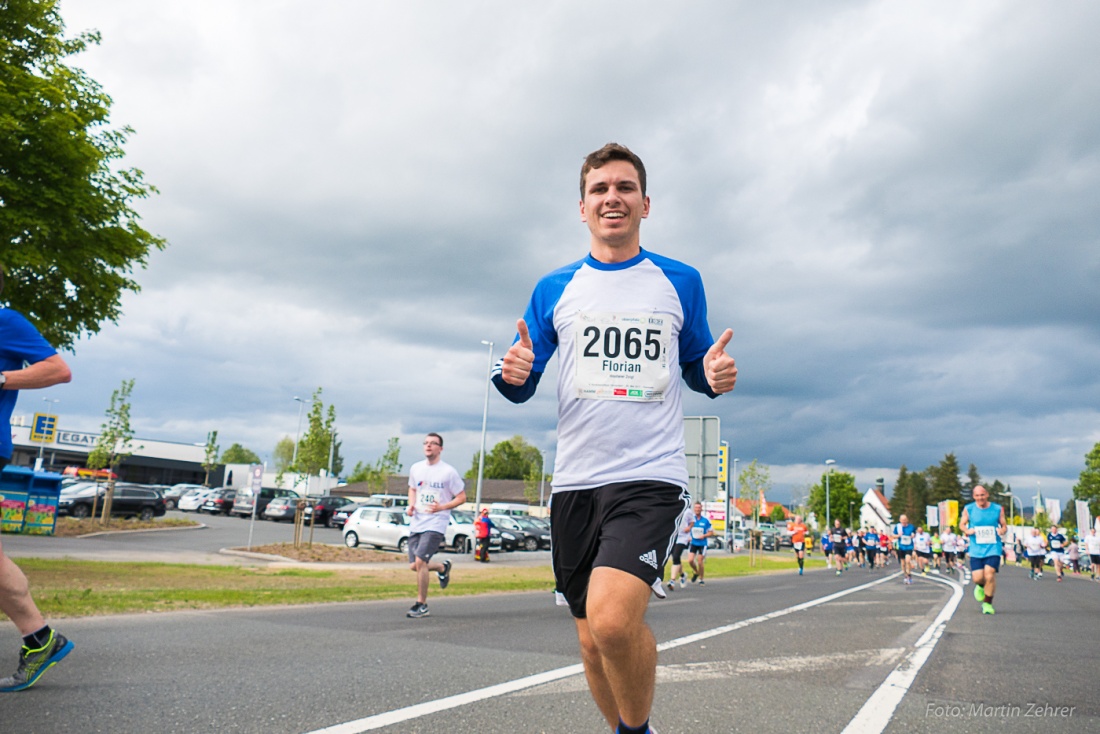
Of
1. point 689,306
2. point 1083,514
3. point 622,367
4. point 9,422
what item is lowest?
point 9,422

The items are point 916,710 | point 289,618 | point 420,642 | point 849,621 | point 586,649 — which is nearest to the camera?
point 586,649

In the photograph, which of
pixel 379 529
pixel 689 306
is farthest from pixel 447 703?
pixel 379 529

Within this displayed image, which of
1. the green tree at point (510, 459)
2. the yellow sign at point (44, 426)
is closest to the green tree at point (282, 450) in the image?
the green tree at point (510, 459)

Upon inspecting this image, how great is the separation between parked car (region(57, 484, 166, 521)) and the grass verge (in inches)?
810

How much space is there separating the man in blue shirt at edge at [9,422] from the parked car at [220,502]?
1893 inches

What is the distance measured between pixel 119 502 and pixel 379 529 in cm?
1364

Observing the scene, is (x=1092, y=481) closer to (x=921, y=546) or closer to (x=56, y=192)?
(x=921, y=546)

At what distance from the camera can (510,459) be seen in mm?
130375

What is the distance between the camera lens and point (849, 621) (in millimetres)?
9852

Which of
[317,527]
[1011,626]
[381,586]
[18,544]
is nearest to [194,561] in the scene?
[18,544]

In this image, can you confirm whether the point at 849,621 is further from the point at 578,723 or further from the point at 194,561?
the point at 194,561

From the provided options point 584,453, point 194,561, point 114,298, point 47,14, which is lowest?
point 194,561

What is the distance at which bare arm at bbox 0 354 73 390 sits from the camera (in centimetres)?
405

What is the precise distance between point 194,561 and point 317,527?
85.6 feet
